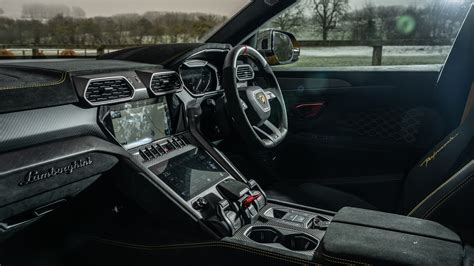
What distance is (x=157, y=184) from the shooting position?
2.18m

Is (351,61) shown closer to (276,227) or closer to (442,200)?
(276,227)

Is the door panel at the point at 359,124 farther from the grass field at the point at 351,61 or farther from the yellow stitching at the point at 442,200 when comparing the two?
the yellow stitching at the point at 442,200

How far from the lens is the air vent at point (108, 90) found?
199cm

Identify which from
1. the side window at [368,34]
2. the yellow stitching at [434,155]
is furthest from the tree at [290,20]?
the yellow stitching at [434,155]

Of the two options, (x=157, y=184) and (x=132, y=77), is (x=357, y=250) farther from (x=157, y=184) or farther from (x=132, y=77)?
(x=132, y=77)

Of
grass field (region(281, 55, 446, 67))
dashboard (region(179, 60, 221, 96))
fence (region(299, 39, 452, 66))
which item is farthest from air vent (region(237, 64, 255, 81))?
fence (region(299, 39, 452, 66))

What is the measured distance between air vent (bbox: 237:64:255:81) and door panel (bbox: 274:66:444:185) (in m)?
0.61

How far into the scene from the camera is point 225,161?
2668 mm

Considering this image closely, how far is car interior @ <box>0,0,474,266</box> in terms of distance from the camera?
70.1 inches

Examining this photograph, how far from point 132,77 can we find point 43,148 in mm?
635

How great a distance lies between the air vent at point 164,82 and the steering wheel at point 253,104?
1.08 ft

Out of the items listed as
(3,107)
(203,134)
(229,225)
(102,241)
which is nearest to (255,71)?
(203,134)

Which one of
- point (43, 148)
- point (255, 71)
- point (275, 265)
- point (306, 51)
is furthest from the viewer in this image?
point (306, 51)

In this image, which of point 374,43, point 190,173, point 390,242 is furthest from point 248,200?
point 374,43
